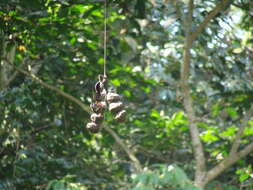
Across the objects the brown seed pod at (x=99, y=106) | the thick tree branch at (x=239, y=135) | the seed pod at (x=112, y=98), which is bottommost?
the thick tree branch at (x=239, y=135)

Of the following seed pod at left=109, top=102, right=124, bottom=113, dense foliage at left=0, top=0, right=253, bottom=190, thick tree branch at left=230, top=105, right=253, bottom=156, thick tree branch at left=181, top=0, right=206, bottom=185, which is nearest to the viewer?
seed pod at left=109, top=102, right=124, bottom=113

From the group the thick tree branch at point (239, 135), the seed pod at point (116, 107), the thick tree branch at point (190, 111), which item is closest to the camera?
the seed pod at point (116, 107)

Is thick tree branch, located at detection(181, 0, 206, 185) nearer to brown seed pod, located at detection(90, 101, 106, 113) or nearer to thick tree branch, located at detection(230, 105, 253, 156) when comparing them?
thick tree branch, located at detection(230, 105, 253, 156)

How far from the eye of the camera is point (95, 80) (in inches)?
161

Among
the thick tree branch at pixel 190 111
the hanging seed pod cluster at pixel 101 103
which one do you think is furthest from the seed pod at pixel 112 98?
the thick tree branch at pixel 190 111

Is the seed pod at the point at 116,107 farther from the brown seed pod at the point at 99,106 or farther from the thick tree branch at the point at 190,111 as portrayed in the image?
the thick tree branch at the point at 190,111

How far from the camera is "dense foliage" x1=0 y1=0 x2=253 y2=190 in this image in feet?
10.9

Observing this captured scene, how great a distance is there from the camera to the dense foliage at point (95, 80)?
3314mm

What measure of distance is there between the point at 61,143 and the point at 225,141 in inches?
58.9

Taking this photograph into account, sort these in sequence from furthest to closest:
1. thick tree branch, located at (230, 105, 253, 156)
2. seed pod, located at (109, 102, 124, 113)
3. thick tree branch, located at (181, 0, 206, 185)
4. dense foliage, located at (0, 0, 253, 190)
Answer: thick tree branch, located at (230, 105, 253, 156) → thick tree branch, located at (181, 0, 206, 185) → dense foliage, located at (0, 0, 253, 190) → seed pod, located at (109, 102, 124, 113)

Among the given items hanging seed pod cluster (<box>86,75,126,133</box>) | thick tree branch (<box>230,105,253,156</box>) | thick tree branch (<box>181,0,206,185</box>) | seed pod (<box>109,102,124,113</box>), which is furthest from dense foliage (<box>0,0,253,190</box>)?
seed pod (<box>109,102,124,113</box>)

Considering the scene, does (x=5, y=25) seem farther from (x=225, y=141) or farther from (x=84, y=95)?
(x=225, y=141)

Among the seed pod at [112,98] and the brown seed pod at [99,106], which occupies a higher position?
the seed pod at [112,98]

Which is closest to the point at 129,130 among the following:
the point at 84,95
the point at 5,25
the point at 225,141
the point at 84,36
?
the point at 84,95
